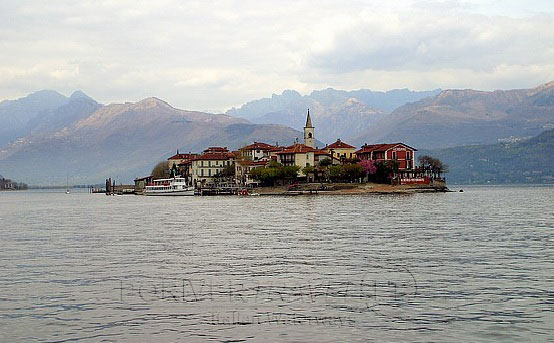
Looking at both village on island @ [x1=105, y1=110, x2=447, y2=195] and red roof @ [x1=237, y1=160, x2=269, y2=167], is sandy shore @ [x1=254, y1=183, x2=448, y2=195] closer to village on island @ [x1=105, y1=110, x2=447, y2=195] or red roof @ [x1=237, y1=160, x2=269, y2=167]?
village on island @ [x1=105, y1=110, x2=447, y2=195]

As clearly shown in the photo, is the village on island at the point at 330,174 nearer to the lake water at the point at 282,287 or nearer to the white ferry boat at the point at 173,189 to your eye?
the white ferry boat at the point at 173,189

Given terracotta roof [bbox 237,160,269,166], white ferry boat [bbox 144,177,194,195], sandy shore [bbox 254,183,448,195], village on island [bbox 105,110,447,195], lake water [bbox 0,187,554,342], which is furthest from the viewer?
terracotta roof [bbox 237,160,269,166]

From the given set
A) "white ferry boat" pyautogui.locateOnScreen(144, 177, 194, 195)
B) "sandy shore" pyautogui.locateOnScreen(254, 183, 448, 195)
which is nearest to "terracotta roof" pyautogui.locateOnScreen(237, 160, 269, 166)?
"white ferry boat" pyautogui.locateOnScreen(144, 177, 194, 195)

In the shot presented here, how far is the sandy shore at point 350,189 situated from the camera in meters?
154

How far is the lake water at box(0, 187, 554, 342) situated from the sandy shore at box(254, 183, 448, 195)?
10164 cm

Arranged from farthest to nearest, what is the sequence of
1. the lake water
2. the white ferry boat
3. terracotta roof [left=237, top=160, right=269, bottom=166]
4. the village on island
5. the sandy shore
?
1. terracotta roof [left=237, top=160, right=269, bottom=166]
2. the white ferry boat
3. the village on island
4. the sandy shore
5. the lake water

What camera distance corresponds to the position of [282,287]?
94.3ft

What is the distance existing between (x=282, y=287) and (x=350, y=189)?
129m

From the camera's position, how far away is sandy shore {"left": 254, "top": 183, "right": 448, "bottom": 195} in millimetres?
154000

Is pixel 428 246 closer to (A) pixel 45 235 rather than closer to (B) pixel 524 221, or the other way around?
(B) pixel 524 221

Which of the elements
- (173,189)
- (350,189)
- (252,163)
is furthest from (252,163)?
(350,189)

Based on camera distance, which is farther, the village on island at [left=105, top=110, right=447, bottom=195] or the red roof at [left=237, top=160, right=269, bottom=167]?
the red roof at [left=237, top=160, right=269, bottom=167]

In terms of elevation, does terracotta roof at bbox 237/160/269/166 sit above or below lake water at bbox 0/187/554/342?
above

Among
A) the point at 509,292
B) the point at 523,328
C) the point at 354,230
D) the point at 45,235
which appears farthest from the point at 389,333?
the point at 45,235
